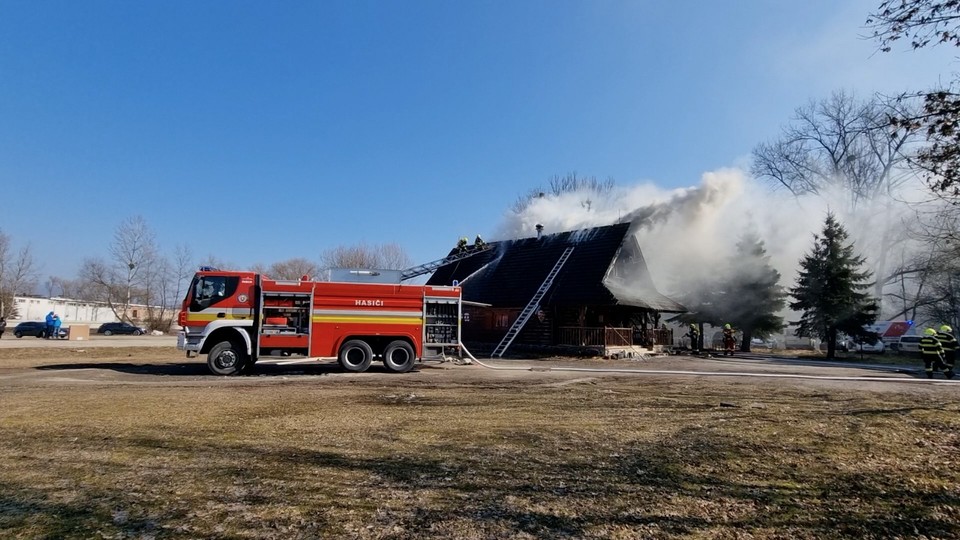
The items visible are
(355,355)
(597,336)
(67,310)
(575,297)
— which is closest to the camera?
(355,355)

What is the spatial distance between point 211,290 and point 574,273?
53.4ft

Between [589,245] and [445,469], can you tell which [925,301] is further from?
[445,469]

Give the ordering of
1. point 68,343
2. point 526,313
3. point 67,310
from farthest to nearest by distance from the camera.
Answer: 1. point 67,310
2. point 68,343
3. point 526,313

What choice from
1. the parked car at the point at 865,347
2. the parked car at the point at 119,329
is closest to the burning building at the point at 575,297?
the parked car at the point at 865,347

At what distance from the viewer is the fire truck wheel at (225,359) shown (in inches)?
570

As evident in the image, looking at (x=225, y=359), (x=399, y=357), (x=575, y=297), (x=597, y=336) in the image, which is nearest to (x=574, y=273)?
(x=575, y=297)

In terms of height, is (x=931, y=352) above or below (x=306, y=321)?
below

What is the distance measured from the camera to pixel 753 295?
110 ft

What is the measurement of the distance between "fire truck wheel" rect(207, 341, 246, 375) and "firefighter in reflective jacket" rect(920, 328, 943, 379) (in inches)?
732

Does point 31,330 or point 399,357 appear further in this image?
point 31,330

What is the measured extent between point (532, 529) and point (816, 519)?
6.57ft

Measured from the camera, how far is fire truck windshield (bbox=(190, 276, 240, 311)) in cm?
1443

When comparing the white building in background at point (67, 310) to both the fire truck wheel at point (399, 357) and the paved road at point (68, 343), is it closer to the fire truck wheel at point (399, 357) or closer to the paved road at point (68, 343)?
the paved road at point (68, 343)

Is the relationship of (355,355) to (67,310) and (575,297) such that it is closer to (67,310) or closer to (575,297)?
(575,297)
